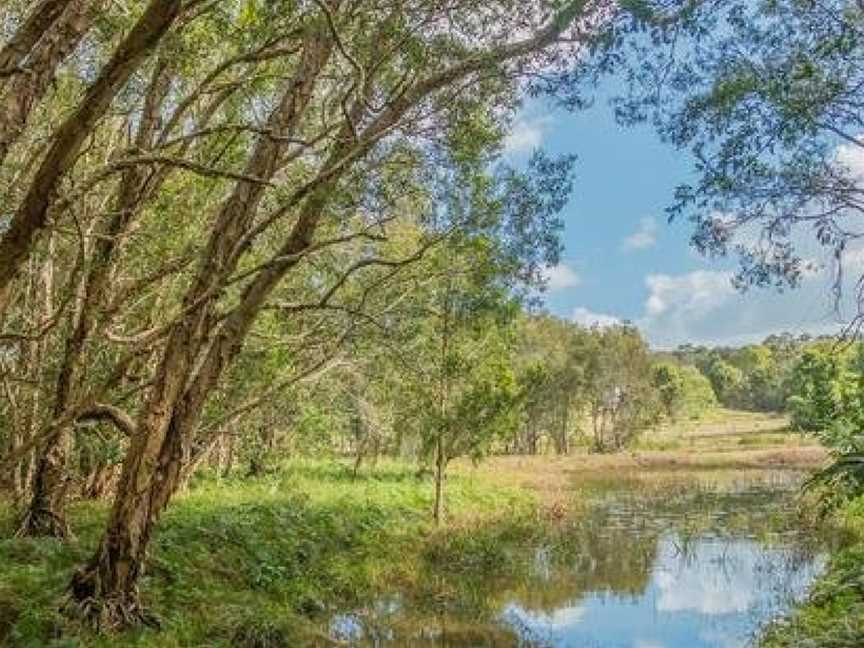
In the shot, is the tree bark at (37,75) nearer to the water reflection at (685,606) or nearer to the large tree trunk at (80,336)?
the large tree trunk at (80,336)

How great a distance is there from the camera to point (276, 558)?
17.2 metres

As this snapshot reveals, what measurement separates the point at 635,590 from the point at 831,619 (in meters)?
8.95

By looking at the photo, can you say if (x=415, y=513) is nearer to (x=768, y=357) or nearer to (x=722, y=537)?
(x=722, y=537)

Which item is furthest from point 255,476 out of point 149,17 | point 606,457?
point 606,457

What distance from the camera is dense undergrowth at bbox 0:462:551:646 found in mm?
11492

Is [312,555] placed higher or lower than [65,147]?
lower

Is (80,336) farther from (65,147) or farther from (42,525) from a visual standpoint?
(65,147)

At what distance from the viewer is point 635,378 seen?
251 feet

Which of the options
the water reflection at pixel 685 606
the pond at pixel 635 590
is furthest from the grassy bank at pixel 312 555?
the water reflection at pixel 685 606

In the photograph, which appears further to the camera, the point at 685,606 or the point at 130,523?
the point at 685,606

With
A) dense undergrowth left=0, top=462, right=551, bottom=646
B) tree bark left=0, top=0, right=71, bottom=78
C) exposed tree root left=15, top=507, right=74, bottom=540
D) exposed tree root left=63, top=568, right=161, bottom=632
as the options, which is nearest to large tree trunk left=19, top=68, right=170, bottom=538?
exposed tree root left=15, top=507, right=74, bottom=540

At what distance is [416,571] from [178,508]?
5236 mm

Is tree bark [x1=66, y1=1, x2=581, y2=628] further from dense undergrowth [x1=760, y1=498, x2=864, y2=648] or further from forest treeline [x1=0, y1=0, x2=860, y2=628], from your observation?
dense undergrowth [x1=760, y1=498, x2=864, y2=648]

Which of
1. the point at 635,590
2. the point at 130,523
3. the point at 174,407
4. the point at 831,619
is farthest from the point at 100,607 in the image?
the point at 635,590
